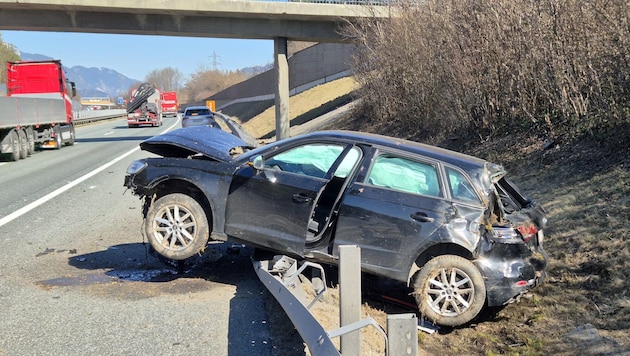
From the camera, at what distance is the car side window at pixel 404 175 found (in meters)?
5.05

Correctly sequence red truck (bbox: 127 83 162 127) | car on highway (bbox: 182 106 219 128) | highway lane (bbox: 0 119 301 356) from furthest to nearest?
red truck (bbox: 127 83 162 127)
car on highway (bbox: 182 106 219 128)
highway lane (bbox: 0 119 301 356)

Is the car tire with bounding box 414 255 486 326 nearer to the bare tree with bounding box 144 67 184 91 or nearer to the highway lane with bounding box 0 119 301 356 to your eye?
the highway lane with bounding box 0 119 301 356

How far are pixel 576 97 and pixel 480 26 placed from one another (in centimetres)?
284

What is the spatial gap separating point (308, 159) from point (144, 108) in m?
40.0

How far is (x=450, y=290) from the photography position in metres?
4.73

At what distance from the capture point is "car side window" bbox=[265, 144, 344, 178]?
215 inches

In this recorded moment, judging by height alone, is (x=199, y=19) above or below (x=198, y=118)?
above

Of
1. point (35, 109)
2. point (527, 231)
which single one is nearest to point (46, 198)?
point (527, 231)

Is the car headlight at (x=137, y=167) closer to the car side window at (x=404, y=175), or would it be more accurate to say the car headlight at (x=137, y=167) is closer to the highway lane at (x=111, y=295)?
the highway lane at (x=111, y=295)

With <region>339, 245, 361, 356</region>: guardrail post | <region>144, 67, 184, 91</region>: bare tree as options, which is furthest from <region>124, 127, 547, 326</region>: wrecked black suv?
<region>144, 67, 184, 91</region>: bare tree

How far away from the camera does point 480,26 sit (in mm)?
11039

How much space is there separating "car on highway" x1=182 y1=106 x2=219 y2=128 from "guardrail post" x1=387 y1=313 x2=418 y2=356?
66.9 feet

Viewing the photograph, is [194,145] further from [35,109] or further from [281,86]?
[281,86]

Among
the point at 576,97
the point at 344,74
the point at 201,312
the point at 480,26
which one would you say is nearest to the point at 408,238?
the point at 201,312
